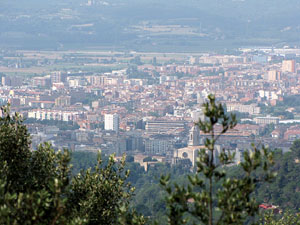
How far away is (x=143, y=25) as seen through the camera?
131875 millimetres

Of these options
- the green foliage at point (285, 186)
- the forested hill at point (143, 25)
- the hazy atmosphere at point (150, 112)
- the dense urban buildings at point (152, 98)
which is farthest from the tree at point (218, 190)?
the forested hill at point (143, 25)

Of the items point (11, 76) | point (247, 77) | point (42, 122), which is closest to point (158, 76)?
point (247, 77)

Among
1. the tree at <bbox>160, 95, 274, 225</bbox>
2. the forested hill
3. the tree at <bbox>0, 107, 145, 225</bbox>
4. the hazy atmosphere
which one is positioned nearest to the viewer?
the tree at <bbox>160, 95, 274, 225</bbox>

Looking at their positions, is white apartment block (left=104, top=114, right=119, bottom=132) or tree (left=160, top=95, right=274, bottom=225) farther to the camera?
white apartment block (left=104, top=114, right=119, bottom=132)

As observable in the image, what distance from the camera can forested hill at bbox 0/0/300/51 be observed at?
11994cm

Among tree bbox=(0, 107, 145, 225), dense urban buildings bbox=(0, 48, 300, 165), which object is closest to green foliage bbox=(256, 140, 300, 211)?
dense urban buildings bbox=(0, 48, 300, 165)

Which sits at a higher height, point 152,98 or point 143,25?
point 143,25

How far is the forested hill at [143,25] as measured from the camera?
11994 centimetres

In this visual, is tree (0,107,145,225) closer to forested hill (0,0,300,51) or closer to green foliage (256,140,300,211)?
green foliage (256,140,300,211)

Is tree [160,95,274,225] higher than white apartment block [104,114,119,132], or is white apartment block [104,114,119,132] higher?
tree [160,95,274,225]

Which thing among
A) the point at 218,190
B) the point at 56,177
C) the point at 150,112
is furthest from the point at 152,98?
the point at 218,190

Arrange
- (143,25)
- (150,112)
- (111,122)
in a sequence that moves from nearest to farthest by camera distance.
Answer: (111,122)
(150,112)
(143,25)

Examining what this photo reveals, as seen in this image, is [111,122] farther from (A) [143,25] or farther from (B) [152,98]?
(A) [143,25]

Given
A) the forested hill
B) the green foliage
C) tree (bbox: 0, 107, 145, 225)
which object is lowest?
the green foliage
